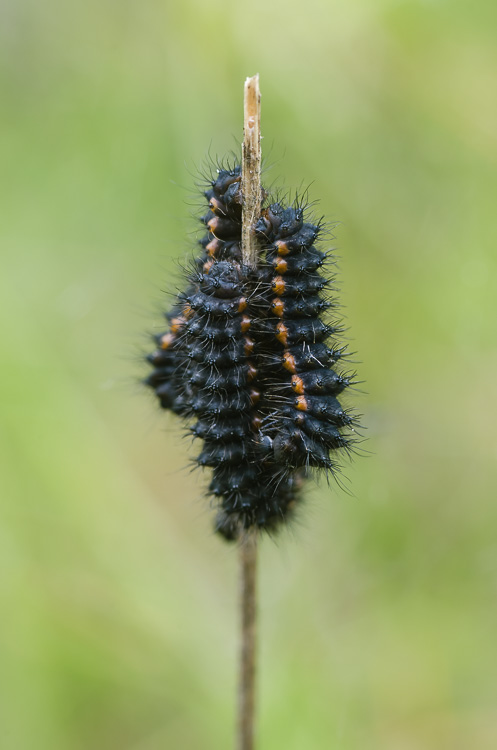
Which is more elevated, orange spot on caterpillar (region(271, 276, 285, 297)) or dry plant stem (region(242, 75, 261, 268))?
dry plant stem (region(242, 75, 261, 268))

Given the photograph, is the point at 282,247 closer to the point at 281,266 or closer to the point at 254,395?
the point at 281,266

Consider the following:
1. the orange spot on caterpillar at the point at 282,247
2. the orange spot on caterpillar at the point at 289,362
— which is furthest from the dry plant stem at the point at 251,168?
the orange spot on caterpillar at the point at 289,362

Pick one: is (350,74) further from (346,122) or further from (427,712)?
(427,712)

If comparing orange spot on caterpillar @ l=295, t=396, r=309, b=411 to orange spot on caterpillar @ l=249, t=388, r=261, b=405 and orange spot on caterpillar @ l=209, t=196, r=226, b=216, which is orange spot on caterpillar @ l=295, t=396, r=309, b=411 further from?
orange spot on caterpillar @ l=209, t=196, r=226, b=216

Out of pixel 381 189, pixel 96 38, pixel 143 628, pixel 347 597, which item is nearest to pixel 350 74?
pixel 381 189

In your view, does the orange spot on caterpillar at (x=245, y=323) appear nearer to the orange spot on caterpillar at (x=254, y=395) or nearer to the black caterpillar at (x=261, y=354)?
the black caterpillar at (x=261, y=354)

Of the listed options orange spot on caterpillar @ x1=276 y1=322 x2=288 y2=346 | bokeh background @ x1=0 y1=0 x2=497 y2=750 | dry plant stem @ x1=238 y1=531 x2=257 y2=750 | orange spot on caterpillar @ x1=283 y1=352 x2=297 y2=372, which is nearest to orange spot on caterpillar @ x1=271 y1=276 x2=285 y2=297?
orange spot on caterpillar @ x1=276 y1=322 x2=288 y2=346
